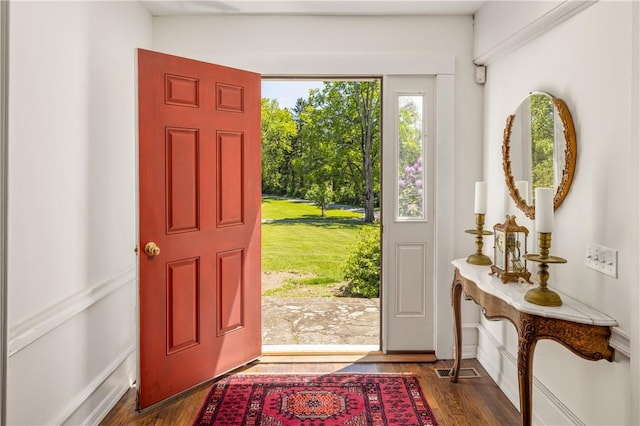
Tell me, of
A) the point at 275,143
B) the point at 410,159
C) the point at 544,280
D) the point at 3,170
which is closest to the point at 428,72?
the point at 410,159

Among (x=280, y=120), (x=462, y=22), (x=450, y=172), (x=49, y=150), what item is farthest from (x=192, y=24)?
(x=280, y=120)

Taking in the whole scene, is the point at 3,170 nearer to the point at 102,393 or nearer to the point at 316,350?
the point at 102,393

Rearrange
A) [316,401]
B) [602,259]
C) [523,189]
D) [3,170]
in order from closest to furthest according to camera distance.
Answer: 1. [3,170]
2. [602,259]
3. [523,189]
4. [316,401]

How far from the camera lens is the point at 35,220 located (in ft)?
6.50

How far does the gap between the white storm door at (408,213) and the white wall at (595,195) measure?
905 millimetres

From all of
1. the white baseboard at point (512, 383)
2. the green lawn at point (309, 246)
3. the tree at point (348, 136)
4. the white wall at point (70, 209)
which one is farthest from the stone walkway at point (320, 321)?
the white wall at point (70, 209)

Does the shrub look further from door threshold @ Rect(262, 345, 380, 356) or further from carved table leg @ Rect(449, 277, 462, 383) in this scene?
carved table leg @ Rect(449, 277, 462, 383)

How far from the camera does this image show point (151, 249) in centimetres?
268

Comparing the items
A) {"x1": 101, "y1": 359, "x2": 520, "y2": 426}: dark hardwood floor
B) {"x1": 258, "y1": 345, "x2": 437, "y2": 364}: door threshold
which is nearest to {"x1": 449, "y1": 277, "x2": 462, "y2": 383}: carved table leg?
{"x1": 101, "y1": 359, "x2": 520, "y2": 426}: dark hardwood floor

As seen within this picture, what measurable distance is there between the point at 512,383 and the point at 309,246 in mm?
3875

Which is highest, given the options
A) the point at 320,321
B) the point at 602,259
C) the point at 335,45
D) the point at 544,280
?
the point at 335,45

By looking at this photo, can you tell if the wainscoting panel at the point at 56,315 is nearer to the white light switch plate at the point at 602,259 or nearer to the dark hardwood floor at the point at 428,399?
the dark hardwood floor at the point at 428,399

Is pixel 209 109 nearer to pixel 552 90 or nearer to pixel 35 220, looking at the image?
pixel 35 220

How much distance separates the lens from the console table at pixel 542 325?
187 cm
